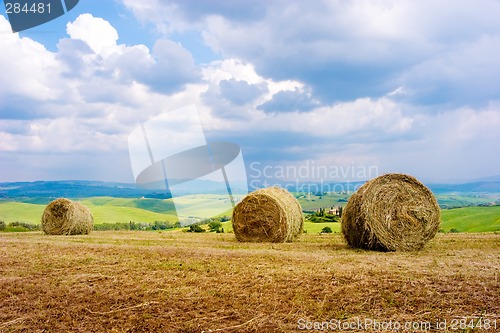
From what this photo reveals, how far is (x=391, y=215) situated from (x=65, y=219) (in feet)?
47.3

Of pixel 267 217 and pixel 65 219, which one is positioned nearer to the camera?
pixel 267 217

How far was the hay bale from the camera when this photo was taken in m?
12.8

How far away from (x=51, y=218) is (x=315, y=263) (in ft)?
49.8

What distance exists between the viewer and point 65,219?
67.3 ft

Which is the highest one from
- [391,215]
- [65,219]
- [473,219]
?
[65,219]

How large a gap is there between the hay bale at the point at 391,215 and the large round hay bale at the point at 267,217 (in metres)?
2.64

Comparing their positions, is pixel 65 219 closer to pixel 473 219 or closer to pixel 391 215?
pixel 391 215

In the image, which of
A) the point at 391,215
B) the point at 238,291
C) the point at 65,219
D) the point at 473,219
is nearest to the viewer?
the point at 238,291

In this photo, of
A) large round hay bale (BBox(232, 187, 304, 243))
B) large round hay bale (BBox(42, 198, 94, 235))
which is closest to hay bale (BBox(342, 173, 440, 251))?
large round hay bale (BBox(232, 187, 304, 243))

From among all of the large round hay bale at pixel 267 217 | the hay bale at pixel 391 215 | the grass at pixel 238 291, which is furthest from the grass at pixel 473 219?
the grass at pixel 238 291

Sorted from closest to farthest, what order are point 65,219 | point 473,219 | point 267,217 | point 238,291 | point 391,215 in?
point 238,291
point 391,215
point 267,217
point 65,219
point 473,219

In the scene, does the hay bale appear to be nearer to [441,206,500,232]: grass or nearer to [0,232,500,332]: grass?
[0,232,500,332]: grass

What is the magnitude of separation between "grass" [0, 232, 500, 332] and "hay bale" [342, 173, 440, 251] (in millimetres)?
1916

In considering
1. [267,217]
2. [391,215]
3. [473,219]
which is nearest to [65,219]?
[267,217]
